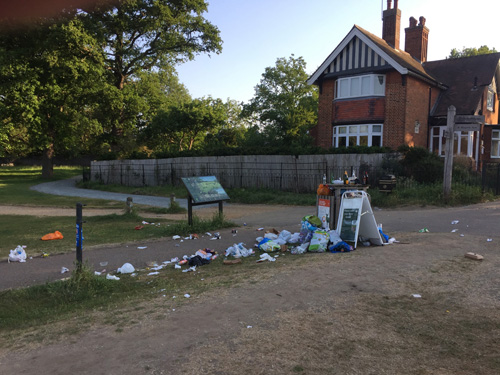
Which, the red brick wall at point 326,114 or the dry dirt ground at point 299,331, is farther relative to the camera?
the red brick wall at point 326,114

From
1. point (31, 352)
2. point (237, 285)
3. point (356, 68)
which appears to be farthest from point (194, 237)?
point (356, 68)

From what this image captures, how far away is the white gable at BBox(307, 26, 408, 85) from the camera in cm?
2127

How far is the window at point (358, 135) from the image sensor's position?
21984 millimetres

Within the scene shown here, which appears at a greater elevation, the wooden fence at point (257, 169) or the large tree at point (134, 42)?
the large tree at point (134, 42)

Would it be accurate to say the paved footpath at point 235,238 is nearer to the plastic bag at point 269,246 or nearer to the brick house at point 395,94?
the plastic bag at point 269,246

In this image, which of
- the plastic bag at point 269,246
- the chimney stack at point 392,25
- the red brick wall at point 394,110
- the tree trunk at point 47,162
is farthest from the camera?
the tree trunk at point 47,162

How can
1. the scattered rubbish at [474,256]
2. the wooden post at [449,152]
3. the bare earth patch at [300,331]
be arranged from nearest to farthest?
1. the bare earth patch at [300,331]
2. the scattered rubbish at [474,256]
3. the wooden post at [449,152]

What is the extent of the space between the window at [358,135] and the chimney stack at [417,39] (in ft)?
29.7

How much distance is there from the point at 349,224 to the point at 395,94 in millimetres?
16076

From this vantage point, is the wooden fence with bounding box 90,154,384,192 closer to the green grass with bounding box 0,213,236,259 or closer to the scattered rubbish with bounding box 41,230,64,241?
the green grass with bounding box 0,213,236,259

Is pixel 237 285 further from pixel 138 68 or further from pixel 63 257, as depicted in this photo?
pixel 138 68

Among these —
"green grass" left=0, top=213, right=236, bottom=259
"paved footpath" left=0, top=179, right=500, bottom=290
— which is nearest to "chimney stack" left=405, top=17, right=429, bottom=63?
"paved footpath" left=0, top=179, right=500, bottom=290

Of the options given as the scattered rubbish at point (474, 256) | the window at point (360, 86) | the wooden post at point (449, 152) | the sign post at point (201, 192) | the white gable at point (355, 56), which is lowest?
the scattered rubbish at point (474, 256)

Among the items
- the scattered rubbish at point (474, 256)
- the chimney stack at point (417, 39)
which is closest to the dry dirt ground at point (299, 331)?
the scattered rubbish at point (474, 256)
